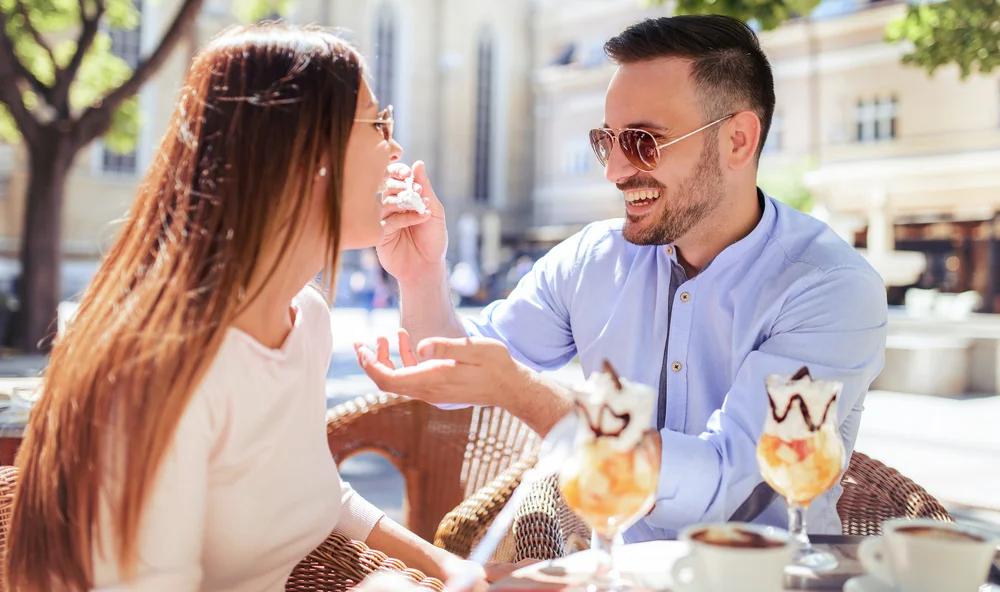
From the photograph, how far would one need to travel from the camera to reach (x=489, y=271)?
29.8 metres

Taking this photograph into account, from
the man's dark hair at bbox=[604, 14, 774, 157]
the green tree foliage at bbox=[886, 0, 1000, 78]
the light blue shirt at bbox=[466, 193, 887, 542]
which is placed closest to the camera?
the light blue shirt at bbox=[466, 193, 887, 542]

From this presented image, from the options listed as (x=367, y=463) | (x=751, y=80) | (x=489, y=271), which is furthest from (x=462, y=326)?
(x=489, y=271)

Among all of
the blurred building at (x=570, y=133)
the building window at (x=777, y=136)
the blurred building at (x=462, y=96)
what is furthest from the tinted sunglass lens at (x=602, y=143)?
the blurred building at (x=462, y=96)

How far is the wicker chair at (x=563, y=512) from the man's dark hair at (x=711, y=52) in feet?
3.11

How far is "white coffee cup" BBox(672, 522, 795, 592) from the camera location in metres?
1.07

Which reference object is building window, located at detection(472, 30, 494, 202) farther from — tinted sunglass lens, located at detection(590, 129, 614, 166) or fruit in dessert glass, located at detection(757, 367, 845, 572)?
fruit in dessert glass, located at detection(757, 367, 845, 572)

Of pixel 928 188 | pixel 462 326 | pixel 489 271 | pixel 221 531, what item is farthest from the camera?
pixel 489 271

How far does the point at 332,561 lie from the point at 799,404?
930 mm

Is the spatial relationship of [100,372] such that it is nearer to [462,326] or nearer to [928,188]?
[462,326]

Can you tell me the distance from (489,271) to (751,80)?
89.9ft

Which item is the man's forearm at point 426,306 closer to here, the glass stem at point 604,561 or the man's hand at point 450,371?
the man's hand at point 450,371

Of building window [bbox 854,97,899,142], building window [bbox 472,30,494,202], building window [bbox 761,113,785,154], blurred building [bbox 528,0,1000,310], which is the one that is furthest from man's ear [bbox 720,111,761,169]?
building window [bbox 472,30,494,202]

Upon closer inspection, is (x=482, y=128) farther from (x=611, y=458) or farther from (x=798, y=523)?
(x=611, y=458)

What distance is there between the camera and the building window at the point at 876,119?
2380cm
